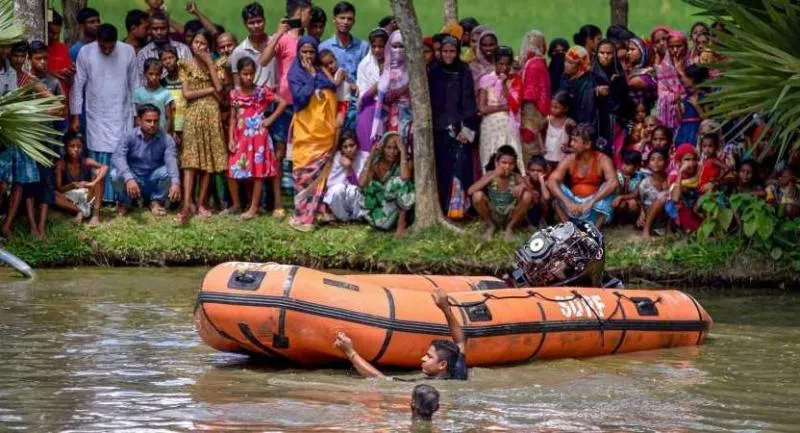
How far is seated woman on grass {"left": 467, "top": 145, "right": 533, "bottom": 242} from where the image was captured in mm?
16125

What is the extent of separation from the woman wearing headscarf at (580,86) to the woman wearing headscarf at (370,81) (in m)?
1.74

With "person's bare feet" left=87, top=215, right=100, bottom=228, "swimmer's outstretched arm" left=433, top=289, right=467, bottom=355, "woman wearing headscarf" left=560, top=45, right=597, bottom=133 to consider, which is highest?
"woman wearing headscarf" left=560, top=45, right=597, bottom=133

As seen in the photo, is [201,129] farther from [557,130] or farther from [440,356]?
[440,356]

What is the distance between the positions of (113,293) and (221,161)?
2305mm

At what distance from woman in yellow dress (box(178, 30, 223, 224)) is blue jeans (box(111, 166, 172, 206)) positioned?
8.9 inches

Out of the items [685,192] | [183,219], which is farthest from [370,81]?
[685,192]

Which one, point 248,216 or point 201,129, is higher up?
point 201,129

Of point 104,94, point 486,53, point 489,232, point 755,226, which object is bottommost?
point 489,232

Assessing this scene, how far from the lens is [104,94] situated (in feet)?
56.1

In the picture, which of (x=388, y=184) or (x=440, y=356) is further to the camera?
(x=388, y=184)

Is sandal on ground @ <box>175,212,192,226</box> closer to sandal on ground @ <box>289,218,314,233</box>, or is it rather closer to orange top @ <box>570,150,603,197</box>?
sandal on ground @ <box>289,218,314,233</box>

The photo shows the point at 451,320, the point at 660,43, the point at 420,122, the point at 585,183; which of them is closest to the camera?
the point at 451,320

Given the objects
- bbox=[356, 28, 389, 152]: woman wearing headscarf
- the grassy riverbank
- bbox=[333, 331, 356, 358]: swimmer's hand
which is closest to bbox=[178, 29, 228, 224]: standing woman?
the grassy riverbank

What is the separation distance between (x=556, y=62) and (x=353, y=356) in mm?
6435
